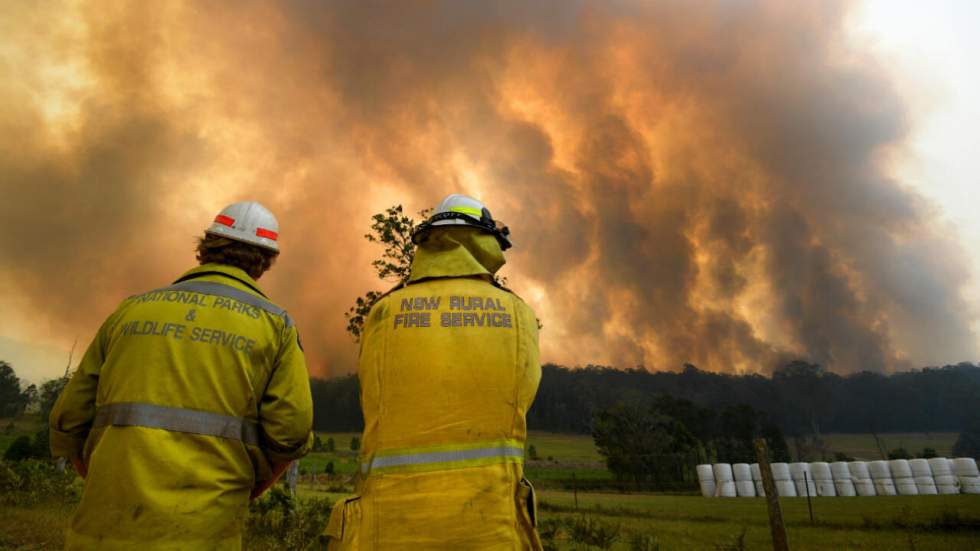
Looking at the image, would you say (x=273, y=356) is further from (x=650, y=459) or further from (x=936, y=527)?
(x=650, y=459)

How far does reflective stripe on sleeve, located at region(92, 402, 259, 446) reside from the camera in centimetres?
301

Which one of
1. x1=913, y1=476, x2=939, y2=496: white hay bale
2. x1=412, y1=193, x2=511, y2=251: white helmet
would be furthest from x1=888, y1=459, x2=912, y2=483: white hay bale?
x1=412, y1=193, x2=511, y2=251: white helmet

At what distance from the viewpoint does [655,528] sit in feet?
79.6

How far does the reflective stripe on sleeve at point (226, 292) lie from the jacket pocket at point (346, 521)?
156cm

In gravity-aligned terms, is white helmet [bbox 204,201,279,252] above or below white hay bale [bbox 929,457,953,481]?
above

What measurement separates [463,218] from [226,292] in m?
1.80

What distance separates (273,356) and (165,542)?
4.08 ft

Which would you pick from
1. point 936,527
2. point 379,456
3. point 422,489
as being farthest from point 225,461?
point 936,527

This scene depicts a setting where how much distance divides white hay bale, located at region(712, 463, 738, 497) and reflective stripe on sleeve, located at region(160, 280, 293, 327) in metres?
52.0

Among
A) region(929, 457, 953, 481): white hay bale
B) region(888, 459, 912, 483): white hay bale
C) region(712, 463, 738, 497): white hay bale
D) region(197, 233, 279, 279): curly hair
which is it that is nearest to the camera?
region(197, 233, 279, 279): curly hair

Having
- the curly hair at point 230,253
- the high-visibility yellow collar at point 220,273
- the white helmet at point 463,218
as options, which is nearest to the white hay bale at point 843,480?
the white helmet at point 463,218

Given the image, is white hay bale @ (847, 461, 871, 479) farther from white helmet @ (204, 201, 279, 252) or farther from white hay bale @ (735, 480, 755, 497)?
white helmet @ (204, 201, 279, 252)

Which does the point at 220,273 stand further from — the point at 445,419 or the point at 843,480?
the point at 843,480

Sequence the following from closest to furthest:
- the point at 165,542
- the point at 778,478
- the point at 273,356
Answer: the point at 165,542 < the point at 273,356 < the point at 778,478
